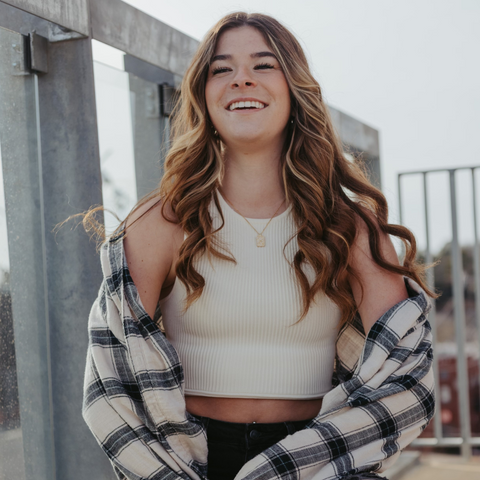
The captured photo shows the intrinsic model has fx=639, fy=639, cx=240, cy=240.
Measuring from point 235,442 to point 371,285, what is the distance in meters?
0.55

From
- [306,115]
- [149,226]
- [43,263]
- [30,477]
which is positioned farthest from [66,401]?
[306,115]

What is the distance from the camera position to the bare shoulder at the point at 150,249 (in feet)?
5.52

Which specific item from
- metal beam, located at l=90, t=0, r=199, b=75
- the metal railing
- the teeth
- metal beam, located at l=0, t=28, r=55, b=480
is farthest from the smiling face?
the metal railing

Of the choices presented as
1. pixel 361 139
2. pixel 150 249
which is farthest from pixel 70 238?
pixel 361 139

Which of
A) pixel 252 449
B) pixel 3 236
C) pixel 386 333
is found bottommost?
pixel 252 449

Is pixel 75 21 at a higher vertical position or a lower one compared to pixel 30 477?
higher

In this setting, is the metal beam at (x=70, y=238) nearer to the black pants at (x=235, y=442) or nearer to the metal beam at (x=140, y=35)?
the metal beam at (x=140, y=35)

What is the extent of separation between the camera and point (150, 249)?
171 cm

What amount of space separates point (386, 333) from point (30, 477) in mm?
1088

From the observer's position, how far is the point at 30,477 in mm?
1832

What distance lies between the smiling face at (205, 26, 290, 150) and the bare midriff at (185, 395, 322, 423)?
0.70 metres

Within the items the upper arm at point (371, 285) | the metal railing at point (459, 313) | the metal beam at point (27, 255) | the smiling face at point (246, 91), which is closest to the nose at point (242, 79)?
the smiling face at point (246, 91)

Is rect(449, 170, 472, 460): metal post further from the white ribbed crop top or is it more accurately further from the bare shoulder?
the bare shoulder

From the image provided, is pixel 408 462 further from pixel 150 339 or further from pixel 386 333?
pixel 150 339
